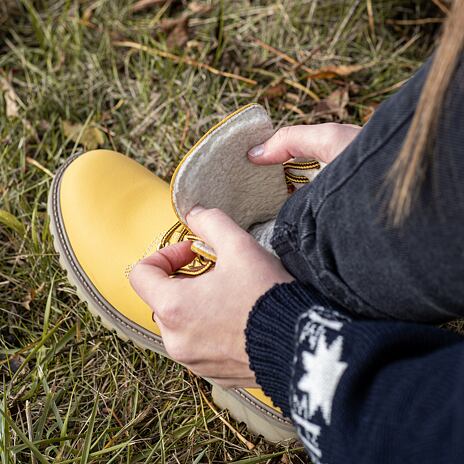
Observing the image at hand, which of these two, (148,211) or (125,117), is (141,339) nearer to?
(148,211)

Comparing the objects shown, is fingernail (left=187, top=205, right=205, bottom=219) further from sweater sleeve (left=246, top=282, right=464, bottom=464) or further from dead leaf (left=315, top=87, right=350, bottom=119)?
dead leaf (left=315, top=87, right=350, bottom=119)

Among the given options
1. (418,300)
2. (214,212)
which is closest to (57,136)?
(214,212)

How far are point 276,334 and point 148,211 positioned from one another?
0.49 meters

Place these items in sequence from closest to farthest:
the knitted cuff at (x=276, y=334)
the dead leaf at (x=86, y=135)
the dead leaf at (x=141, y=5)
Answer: the knitted cuff at (x=276, y=334), the dead leaf at (x=86, y=135), the dead leaf at (x=141, y=5)

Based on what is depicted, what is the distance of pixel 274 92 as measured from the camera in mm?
1452

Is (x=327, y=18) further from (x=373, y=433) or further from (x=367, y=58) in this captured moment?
(x=373, y=433)

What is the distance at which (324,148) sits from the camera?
2.83 feet

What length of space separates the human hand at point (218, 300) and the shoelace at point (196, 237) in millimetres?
39

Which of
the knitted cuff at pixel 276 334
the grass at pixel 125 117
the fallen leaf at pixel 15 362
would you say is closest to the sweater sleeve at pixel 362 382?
the knitted cuff at pixel 276 334

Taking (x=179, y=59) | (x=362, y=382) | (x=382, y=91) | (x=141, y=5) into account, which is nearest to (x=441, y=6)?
(x=382, y=91)

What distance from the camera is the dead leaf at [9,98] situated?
1.43m

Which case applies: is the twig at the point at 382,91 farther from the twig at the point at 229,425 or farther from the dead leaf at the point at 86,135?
the twig at the point at 229,425

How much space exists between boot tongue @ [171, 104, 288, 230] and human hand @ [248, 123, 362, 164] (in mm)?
21

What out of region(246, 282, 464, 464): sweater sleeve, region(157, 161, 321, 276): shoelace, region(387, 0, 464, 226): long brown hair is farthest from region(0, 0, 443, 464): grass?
region(387, 0, 464, 226): long brown hair
